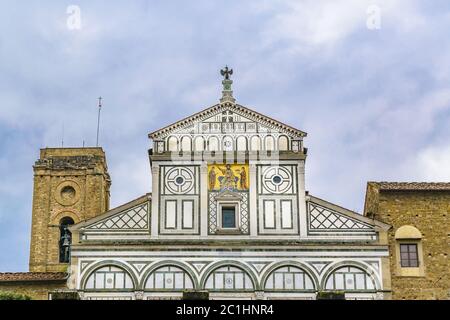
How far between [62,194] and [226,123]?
2529cm

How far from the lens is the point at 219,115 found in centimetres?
3759

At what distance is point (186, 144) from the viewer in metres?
37.2

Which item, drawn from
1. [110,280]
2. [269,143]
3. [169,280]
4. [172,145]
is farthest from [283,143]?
[110,280]

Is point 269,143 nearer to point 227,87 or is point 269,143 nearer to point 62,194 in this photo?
point 227,87

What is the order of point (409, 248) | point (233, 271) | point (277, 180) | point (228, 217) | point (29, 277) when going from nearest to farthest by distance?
point (233, 271) < point (228, 217) < point (277, 180) < point (29, 277) < point (409, 248)

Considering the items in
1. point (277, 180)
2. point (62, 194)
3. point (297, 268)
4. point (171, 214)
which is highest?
point (62, 194)

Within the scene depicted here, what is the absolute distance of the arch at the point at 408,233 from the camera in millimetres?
37625

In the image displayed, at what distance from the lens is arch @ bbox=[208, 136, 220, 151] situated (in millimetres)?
37188

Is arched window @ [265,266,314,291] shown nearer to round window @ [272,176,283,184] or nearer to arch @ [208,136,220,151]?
round window @ [272,176,283,184]

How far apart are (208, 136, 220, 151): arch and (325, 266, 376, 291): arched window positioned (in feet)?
24.0
